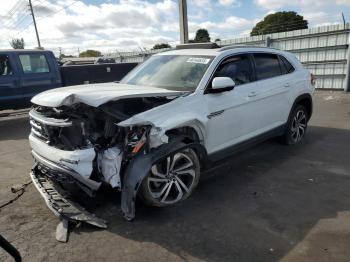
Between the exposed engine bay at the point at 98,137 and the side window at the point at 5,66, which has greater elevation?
the side window at the point at 5,66

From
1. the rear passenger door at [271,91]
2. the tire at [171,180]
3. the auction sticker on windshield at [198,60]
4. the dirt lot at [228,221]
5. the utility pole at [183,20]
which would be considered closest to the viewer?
the dirt lot at [228,221]

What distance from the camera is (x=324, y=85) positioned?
13406 mm

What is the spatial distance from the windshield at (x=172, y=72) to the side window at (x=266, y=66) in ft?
3.53

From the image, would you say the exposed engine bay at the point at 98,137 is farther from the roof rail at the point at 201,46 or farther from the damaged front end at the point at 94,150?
the roof rail at the point at 201,46

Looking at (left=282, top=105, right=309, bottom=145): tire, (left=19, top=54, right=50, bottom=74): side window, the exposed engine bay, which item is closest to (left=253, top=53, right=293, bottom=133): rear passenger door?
(left=282, top=105, right=309, bottom=145): tire

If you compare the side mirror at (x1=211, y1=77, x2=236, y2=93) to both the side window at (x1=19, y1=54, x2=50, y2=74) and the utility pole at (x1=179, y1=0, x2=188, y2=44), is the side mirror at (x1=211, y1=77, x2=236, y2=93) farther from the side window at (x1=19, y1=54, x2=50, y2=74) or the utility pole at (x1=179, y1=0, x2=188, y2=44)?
the utility pole at (x1=179, y1=0, x2=188, y2=44)

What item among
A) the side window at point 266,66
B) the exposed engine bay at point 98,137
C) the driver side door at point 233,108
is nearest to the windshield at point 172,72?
the driver side door at point 233,108

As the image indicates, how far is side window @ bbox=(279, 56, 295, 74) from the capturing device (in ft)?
19.1

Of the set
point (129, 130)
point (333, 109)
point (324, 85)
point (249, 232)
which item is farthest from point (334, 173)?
point (324, 85)

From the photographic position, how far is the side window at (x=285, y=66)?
5812mm

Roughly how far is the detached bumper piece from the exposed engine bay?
0.39 m

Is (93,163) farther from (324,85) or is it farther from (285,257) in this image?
(324,85)

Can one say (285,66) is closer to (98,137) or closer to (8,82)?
(98,137)

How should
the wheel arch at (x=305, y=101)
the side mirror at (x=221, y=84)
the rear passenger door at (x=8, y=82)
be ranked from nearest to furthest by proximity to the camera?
the side mirror at (x=221, y=84) → the wheel arch at (x=305, y=101) → the rear passenger door at (x=8, y=82)
